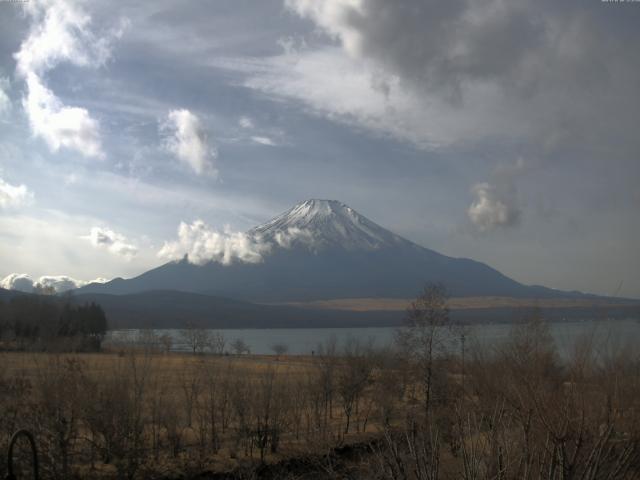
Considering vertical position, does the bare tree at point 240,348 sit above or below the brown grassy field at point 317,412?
below

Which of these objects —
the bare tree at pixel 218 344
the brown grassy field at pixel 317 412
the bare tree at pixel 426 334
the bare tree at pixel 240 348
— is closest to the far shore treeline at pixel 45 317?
the bare tree at pixel 218 344

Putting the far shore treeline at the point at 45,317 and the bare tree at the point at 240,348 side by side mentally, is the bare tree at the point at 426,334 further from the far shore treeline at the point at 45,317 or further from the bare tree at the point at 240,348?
the bare tree at the point at 240,348

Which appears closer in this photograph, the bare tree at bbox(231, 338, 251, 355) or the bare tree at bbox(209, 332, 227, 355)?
the bare tree at bbox(209, 332, 227, 355)

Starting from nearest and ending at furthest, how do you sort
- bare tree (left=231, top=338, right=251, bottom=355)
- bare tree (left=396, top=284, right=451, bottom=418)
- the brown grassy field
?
the brown grassy field < bare tree (left=396, top=284, right=451, bottom=418) < bare tree (left=231, top=338, right=251, bottom=355)

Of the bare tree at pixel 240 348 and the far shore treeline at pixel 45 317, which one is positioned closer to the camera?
the far shore treeline at pixel 45 317

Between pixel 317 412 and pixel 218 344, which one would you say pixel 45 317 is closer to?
pixel 218 344

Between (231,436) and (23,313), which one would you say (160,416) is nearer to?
(231,436)

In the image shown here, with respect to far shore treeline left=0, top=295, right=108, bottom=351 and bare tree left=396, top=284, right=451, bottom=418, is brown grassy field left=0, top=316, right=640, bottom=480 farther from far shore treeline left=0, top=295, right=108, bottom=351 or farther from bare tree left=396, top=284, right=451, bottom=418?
far shore treeline left=0, top=295, right=108, bottom=351

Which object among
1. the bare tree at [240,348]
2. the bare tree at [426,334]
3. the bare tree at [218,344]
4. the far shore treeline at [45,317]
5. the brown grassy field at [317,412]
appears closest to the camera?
the brown grassy field at [317,412]

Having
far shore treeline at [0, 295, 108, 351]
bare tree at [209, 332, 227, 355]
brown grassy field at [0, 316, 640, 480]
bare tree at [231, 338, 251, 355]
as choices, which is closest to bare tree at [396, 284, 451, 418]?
brown grassy field at [0, 316, 640, 480]

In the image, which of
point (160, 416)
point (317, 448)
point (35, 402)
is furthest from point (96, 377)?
point (317, 448)

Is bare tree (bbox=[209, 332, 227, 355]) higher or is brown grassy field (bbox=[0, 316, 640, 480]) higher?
A: brown grassy field (bbox=[0, 316, 640, 480])

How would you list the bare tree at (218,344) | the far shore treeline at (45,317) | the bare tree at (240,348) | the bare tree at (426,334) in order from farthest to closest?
the bare tree at (240,348)
the far shore treeline at (45,317)
the bare tree at (218,344)
the bare tree at (426,334)

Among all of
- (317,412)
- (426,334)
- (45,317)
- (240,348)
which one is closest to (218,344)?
(240,348)
